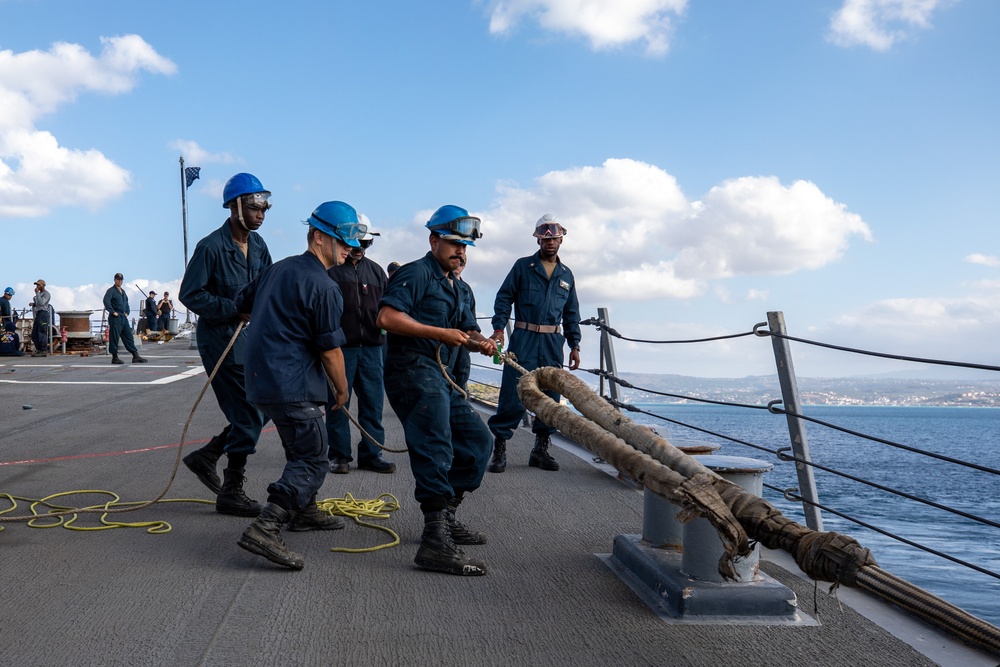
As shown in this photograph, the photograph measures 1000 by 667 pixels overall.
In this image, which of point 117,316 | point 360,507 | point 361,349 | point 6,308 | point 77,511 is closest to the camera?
point 77,511

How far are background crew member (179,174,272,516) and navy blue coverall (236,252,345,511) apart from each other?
0.96m

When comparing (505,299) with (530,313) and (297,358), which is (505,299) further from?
(297,358)

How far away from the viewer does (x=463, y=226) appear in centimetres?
468

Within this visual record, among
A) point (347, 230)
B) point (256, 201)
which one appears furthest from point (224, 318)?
point (347, 230)

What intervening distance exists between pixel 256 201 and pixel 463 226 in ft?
5.31

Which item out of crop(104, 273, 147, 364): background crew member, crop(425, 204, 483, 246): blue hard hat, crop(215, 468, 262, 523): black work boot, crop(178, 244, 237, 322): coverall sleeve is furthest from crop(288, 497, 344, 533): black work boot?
crop(104, 273, 147, 364): background crew member

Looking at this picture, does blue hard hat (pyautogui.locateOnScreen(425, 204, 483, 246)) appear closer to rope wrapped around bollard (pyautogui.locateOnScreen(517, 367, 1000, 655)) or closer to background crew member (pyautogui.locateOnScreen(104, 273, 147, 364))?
rope wrapped around bollard (pyautogui.locateOnScreen(517, 367, 1000, 655))

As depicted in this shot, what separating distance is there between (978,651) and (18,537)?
5048mm

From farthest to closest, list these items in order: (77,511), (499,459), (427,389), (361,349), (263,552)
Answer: (499,459), (361,349), (77,511), (427,389), (263,552)

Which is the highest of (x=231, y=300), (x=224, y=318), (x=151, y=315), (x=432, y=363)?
(x=151, y=315)

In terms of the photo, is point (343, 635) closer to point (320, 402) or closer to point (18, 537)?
point (320, 402)

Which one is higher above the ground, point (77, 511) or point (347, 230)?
point (347, 230)

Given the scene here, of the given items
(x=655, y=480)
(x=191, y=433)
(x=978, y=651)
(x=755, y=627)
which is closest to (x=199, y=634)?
(x=655, y=480)

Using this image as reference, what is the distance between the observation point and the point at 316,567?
447 centimetres
